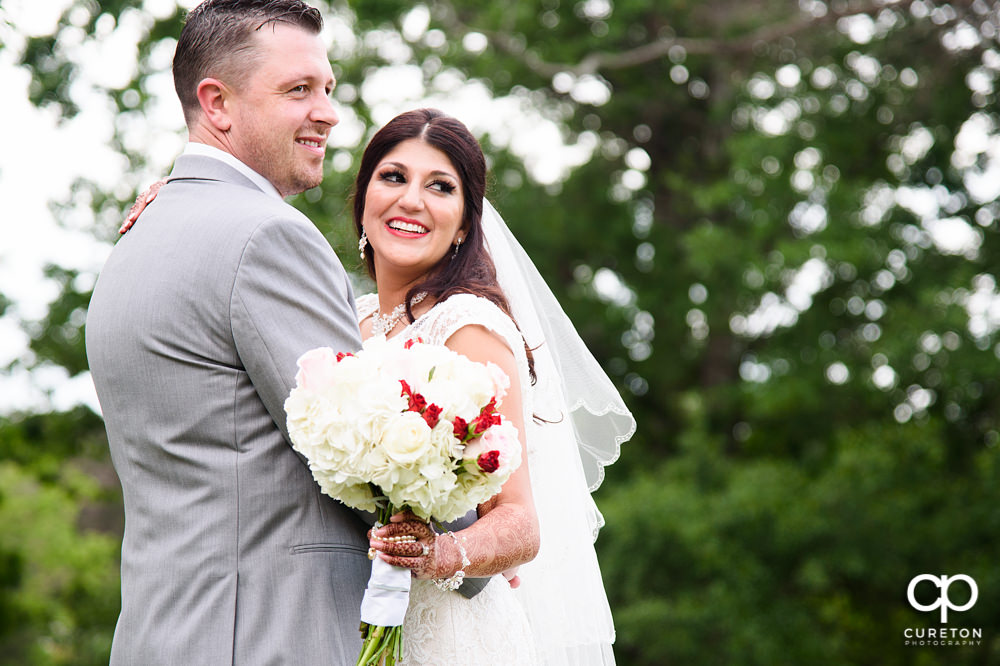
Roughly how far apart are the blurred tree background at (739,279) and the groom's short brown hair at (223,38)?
6399mm


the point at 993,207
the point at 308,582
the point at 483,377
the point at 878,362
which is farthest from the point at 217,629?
the point at 993,207

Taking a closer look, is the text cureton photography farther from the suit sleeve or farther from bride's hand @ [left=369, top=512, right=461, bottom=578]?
the suit sleeve

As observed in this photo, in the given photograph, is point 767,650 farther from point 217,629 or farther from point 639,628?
point 217,629

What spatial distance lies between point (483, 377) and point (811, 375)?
9967 millimetres

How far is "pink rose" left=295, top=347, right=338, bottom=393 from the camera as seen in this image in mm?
2213

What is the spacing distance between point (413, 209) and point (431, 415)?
130 cm

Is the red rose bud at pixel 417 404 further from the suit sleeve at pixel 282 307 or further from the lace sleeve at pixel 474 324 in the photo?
the lace sleeve at pixel 474 324

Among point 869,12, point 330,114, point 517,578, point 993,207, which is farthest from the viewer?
point 993,207

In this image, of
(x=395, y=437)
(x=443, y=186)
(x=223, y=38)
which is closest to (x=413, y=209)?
(x=443, y=186)

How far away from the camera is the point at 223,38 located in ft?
8.66

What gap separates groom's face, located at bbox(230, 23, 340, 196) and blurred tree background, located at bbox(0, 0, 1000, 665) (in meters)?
6.54

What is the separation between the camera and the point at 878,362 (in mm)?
10492

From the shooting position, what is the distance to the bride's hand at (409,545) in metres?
2.33

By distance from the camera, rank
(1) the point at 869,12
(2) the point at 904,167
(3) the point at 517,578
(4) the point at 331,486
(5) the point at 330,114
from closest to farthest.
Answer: (4) the point at 331,486
(5) the point at 330,114
(3) the point at 517,578
(1) the point at 869,12
(2) the point at 904,167
